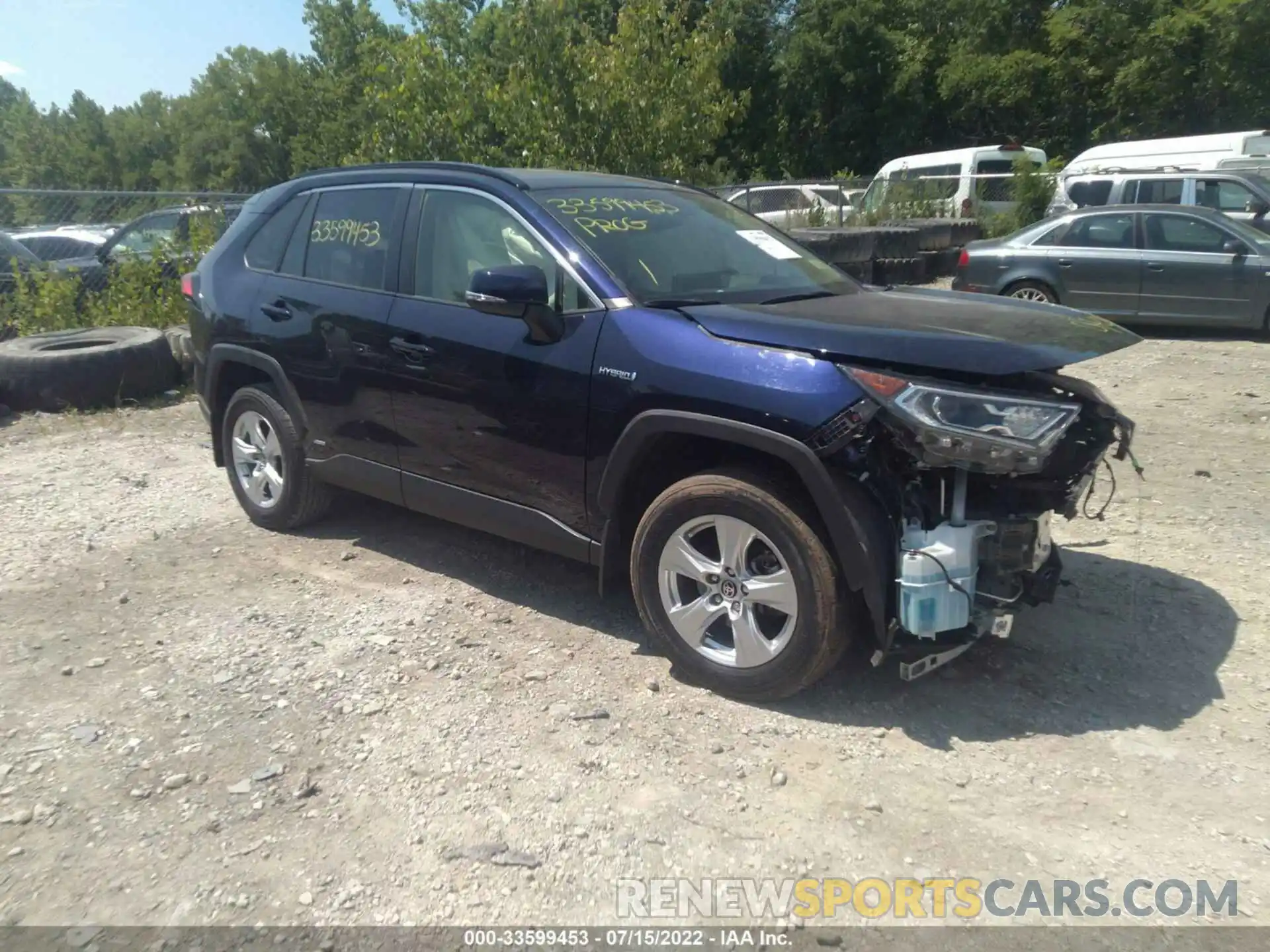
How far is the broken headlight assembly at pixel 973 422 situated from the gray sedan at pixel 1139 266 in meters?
8.32

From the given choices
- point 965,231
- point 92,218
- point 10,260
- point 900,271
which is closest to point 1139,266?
point 900,271

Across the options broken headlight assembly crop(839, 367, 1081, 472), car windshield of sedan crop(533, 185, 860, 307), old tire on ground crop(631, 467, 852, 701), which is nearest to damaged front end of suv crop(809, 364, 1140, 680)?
broken headlight assembly crop(839, 367, 1081, 472)

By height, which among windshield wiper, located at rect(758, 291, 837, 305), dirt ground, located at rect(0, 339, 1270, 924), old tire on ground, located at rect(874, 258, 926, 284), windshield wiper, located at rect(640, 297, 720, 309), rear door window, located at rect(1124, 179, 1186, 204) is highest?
rear door window, located at rect(1124, 179, 1186, 204)

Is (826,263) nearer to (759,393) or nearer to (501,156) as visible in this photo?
(759,393)

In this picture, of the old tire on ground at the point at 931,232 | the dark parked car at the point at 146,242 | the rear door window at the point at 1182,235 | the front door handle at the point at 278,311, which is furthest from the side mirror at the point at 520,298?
the old tire on ground at the point at 931,232

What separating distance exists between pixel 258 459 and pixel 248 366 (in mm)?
509

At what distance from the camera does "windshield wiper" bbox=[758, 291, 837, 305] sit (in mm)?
4332

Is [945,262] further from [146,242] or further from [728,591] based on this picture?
[728,591]

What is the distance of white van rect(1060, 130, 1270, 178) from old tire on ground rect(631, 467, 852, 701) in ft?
48.5

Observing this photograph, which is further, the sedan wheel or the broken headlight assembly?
the sedan wheel

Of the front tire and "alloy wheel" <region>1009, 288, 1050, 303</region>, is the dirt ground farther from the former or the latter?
"alloy wheel" <region>1009, 288, 1050, 303</region>

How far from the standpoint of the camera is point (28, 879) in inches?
118

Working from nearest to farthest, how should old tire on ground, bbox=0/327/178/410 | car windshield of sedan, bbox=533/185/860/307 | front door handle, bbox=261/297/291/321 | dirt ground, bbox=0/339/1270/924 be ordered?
dirt ground, bbox=0/339/1270/924
car windshield of sedan, bbox=533/185/860/307
front door handle, bbox=261/297/291/321
old tire on ground, bbox=0/327/178/410

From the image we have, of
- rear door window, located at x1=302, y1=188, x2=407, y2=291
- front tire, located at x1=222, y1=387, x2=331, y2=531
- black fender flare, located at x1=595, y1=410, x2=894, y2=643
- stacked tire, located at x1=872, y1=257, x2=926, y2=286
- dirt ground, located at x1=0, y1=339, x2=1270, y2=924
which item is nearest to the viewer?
dirt ground, located at x1=0, y1=339, x2=1270, y2=924
